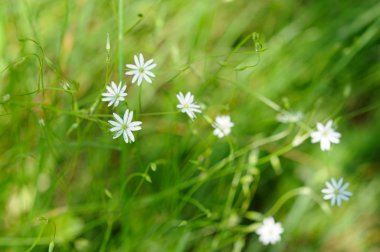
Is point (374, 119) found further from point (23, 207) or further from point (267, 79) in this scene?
point (23, 207)

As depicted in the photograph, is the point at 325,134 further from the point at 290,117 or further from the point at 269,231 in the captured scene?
the point at 269,231

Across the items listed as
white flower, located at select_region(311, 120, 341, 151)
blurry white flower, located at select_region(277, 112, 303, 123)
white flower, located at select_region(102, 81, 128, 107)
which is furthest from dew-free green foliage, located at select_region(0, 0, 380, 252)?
white flower, located at select_region(102, 81, 128, 107)

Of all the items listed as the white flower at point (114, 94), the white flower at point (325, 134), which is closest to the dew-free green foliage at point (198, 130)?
the white flower at point (325, 134)

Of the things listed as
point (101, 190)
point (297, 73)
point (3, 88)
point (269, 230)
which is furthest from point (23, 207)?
point (297, 73)

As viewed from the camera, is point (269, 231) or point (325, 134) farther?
point (269, 231)

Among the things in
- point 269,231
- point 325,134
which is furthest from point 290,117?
point 269,231

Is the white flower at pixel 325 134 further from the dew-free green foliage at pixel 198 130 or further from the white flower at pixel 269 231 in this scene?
the white flower at pixel 269 231
